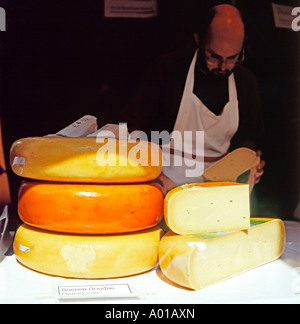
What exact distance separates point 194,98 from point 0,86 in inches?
31.7

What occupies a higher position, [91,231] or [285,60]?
[285,60]

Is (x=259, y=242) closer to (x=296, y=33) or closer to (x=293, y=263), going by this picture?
(x=293, y=263)

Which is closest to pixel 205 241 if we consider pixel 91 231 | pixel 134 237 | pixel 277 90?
pixel 134 237

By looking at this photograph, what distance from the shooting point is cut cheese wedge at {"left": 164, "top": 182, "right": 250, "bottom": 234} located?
1.22 metres

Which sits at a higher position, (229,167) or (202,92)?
(202,92)

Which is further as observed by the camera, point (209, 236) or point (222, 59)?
point (222, 59)

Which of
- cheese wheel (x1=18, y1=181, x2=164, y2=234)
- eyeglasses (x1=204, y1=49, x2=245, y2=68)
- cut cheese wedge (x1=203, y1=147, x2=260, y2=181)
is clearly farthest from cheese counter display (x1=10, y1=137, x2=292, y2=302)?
eyeglasses (x1=204, y1=49, x2=245, y2=68)

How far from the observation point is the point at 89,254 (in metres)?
1.16

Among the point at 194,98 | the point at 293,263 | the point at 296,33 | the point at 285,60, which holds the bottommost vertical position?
the point at 293,263

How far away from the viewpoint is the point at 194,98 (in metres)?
1.60

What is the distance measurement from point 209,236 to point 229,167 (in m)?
0.46

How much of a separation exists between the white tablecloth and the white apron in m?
0.49

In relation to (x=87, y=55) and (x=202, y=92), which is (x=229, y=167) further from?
(x=87, y=55)

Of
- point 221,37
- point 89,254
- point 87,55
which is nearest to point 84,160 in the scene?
point 89,254
